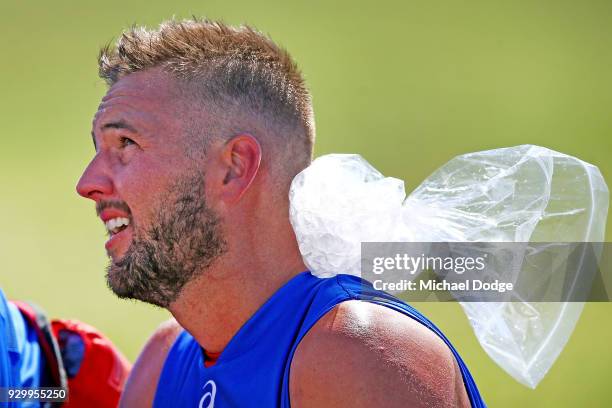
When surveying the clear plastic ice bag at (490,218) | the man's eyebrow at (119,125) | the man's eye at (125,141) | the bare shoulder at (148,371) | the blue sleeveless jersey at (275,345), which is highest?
the man's eyebrow at (119,125)

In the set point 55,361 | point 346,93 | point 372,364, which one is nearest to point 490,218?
point 372,364

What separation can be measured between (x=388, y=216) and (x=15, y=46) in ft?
15.9

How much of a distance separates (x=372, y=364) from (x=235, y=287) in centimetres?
46

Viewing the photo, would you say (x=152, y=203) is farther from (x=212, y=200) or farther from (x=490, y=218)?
(x=490, y=218)

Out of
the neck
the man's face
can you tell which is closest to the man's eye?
the man's face

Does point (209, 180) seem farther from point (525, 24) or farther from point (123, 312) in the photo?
point (525, 24)

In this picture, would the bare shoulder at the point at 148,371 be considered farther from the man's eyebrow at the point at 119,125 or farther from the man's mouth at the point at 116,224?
the man's eyebrow at the point at 119,125

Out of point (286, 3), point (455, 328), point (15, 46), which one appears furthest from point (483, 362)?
point (15, 46)

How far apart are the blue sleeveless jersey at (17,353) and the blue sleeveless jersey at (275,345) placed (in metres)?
0.56

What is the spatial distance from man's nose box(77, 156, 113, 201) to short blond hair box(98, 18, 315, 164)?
26 cm

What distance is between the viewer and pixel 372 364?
1478 mm

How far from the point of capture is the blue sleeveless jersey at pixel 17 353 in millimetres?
2236

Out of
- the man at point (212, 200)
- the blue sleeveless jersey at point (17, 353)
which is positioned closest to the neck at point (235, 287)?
the man at point (212, 200)

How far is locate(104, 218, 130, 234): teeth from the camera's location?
6.02 feet
